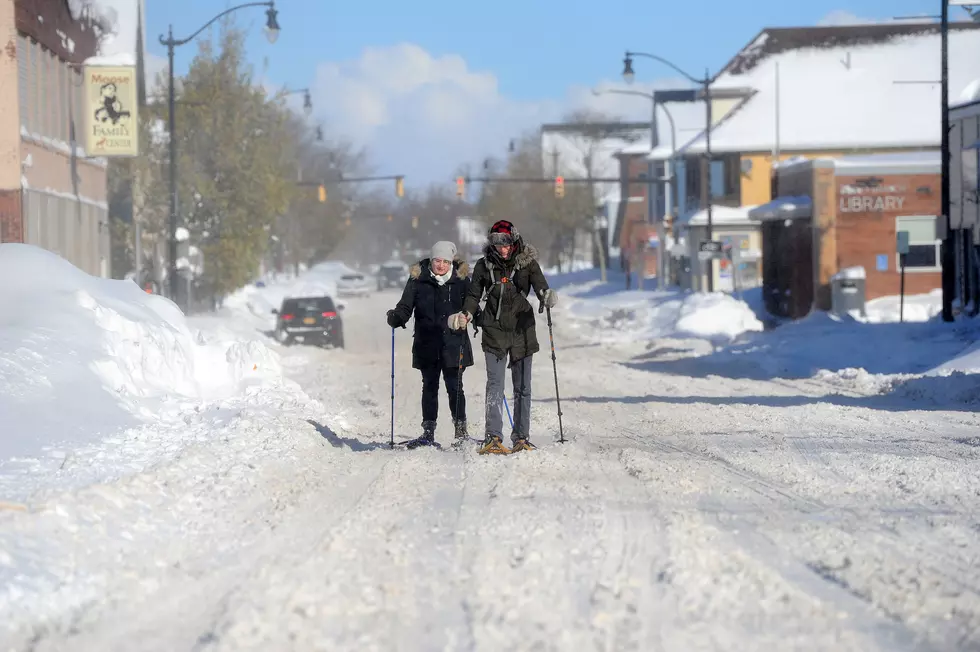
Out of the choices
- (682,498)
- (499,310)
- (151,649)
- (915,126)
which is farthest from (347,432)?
(915,126)

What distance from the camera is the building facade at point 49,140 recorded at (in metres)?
26.8

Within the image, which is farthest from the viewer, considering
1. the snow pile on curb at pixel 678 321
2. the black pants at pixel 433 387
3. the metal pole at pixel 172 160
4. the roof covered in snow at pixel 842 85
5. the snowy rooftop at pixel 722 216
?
the roof covered in snow at pixel 842 85

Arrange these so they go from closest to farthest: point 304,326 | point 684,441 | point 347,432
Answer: point 684,441
point 347,432
point 304,326

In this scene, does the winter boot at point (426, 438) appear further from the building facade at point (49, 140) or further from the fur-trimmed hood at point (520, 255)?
the building facade at point (49, 140)

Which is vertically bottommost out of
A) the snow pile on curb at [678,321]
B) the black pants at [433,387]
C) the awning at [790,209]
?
the snow pile on curb at [678,321]

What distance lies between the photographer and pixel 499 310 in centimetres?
1094

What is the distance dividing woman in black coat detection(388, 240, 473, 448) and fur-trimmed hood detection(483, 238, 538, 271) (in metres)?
0.84

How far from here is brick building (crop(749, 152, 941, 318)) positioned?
1479 inches

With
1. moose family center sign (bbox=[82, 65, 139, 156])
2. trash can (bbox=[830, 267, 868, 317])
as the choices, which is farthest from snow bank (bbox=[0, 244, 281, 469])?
trash can (bbox=[830, 267, 868, 317])

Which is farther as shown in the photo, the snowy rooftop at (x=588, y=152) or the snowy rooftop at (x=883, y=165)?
the snowy rooftop at (x=588, y=152)

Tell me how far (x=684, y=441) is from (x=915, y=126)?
4710 centimetres

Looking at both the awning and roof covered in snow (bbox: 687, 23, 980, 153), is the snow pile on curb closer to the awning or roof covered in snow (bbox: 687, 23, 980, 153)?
the awning

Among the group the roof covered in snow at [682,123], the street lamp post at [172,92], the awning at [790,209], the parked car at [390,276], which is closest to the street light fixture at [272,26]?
the street lamp post at [172,92]

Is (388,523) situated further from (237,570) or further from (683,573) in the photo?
(683,573)
